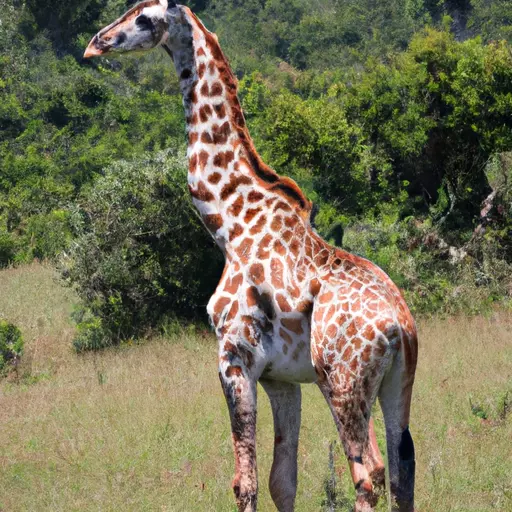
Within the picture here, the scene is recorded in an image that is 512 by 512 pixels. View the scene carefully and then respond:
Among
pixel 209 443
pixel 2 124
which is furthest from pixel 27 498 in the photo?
pixel 2 124

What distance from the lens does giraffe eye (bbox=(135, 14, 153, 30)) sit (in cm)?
604

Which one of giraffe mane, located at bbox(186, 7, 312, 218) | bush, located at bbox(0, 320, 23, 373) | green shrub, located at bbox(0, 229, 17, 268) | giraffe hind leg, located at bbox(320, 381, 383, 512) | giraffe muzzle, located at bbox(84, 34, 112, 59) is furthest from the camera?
green shrub, located at bbox(0, 229, 17, 268)

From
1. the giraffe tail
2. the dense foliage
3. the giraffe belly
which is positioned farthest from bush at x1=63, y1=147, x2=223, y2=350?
the giraffe tail

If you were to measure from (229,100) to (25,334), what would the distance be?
8.31 meters

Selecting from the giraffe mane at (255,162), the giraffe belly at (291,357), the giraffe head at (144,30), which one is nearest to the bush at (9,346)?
the giraffe head at (144,30)

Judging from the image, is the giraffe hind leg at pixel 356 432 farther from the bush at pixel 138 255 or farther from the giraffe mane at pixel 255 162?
the bush at pixel 138 255

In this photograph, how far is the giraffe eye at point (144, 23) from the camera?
6043 mm

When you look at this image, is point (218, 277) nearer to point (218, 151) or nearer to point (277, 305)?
point (218, 151)

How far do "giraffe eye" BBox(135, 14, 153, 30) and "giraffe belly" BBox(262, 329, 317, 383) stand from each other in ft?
6.31

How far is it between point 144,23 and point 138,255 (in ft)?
25.0

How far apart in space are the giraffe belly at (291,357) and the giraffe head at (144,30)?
185cm

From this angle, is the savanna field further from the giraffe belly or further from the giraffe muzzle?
the giraffe muzzle

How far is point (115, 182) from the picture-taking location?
13.6 metres

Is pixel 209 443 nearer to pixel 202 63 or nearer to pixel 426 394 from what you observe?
pixel 426 394
